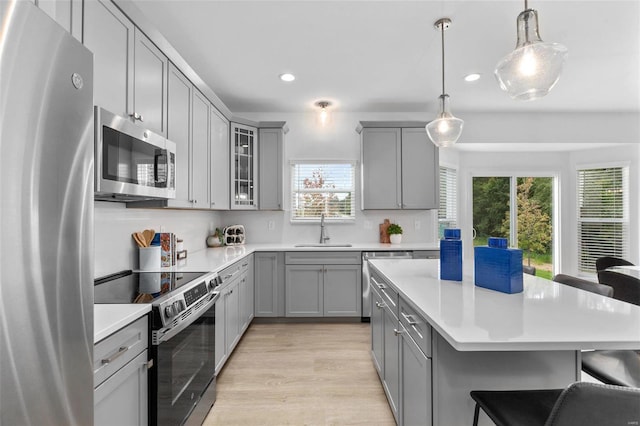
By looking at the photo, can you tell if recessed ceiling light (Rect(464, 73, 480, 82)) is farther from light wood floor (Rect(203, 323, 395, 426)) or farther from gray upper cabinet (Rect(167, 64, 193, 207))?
light wood floor (Rect(203, 323, 395, 426))

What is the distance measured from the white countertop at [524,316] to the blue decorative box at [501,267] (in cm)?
5

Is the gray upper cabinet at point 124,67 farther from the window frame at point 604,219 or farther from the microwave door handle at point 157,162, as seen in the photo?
the window frame at point 604,219

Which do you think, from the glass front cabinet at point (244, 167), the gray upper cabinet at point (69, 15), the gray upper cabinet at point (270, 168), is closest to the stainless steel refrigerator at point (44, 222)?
the gray upper cabinet at point (69, 15)

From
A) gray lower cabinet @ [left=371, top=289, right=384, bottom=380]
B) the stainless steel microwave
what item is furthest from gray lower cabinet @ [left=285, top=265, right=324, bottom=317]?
the stainless steel microwave

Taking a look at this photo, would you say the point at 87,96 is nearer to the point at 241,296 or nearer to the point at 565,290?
the point at 565,290

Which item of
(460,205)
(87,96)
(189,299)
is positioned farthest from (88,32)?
(460,205)

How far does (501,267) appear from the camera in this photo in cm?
159

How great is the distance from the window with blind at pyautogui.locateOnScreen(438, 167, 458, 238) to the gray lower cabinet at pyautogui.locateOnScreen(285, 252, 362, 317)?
185 cm

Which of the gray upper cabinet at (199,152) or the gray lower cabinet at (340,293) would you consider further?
the gray lower cabinet at (340,293)

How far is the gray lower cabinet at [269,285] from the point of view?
3.79m

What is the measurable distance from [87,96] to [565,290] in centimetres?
216

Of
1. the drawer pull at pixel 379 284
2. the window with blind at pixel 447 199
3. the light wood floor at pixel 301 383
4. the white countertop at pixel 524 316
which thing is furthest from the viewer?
the window with blind at pixel 447 199

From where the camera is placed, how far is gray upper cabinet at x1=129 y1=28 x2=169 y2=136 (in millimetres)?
1916

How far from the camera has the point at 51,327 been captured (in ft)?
2.49
